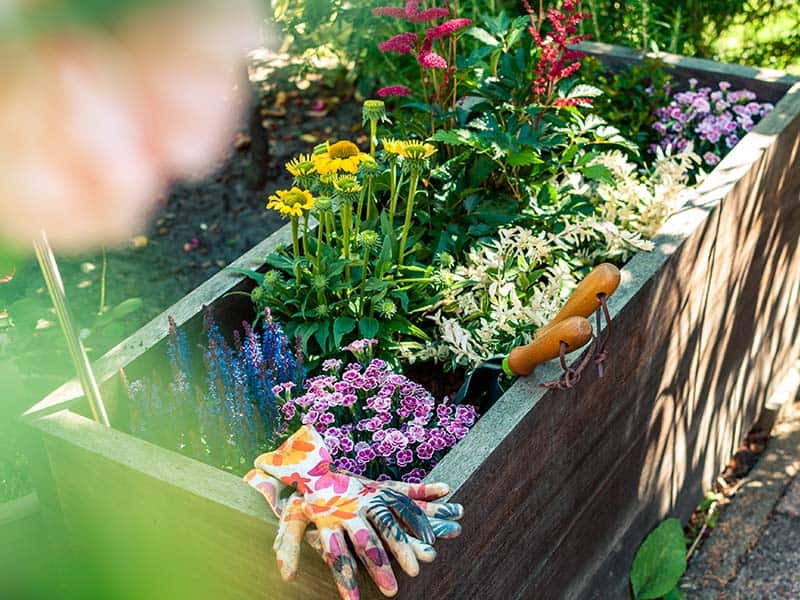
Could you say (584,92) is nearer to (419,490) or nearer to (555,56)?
(555,56)

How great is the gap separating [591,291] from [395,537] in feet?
2.13

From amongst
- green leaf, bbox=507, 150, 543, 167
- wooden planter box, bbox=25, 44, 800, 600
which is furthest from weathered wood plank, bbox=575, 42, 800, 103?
green leaf, bbox=507, 150, 543, 167

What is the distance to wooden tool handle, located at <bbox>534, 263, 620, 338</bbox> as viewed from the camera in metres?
1.74

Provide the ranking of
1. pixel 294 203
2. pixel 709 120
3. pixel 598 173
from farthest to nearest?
1. pixel 709 120
2. pixel 598 173
3. pixel 294 203

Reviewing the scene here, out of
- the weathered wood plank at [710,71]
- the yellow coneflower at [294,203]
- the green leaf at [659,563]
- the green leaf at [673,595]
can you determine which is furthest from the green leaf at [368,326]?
the weathered wood plank at [710,71]

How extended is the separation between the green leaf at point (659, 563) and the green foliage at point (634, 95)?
1.17 meters

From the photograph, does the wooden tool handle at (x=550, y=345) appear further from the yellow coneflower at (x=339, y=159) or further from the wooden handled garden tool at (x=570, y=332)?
the yellow coneflower at (x=339, y=159)

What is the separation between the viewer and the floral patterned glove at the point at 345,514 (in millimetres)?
1333

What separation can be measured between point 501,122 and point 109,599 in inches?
58.1

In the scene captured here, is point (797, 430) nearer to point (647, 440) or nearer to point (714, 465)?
point (714, 465)

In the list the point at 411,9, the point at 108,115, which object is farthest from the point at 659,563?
the point at 108,115

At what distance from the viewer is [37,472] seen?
6.06 feet

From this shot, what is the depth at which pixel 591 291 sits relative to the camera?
1.76 meters

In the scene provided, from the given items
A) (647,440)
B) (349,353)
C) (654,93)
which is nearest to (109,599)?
(349,353)
